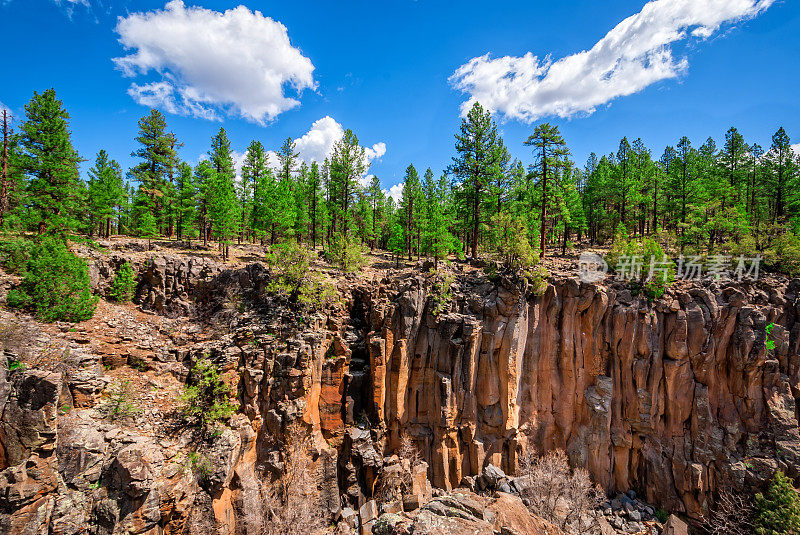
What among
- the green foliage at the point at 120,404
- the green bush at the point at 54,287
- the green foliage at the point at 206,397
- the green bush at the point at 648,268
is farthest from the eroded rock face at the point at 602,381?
the green bush at the point at 54,287

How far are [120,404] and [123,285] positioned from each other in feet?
29.6

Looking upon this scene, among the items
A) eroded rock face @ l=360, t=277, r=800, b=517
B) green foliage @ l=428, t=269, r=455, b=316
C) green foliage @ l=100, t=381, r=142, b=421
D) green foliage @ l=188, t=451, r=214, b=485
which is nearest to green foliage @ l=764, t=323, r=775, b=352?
eroded rock face @ l=360, t=277, r=800, b=517

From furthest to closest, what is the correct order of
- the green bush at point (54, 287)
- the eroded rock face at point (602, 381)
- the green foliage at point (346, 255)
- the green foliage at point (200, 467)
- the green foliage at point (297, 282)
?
the green foliage at point (346, 255)
the eroded rock face at point (602, 381)
the green foliage at point (297, 282)
the green bush at point (54, 287)
the green foliage at point (200, 467)

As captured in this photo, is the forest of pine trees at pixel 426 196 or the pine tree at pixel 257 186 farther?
the pine tree at pixel 257 186

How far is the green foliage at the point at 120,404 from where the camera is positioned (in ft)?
40.3

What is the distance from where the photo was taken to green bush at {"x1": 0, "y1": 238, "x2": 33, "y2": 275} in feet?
50.9

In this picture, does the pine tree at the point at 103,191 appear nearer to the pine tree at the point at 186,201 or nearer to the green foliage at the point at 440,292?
the pine tree at the point at 186,201

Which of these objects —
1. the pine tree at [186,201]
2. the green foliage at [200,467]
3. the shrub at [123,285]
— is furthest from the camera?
the pine tree at [186,201]

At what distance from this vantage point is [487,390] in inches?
762

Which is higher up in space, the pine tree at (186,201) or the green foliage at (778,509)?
the pine tree at (186,201)

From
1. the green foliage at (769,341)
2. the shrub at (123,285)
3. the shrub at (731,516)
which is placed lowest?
the shrub at (731,516)

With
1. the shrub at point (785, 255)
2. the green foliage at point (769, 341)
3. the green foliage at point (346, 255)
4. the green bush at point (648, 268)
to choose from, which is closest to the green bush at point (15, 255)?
the green foliage at point (346, 255)

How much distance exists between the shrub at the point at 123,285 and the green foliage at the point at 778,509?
39.0 metres

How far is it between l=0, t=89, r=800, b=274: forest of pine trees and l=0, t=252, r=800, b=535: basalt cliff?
591cm
